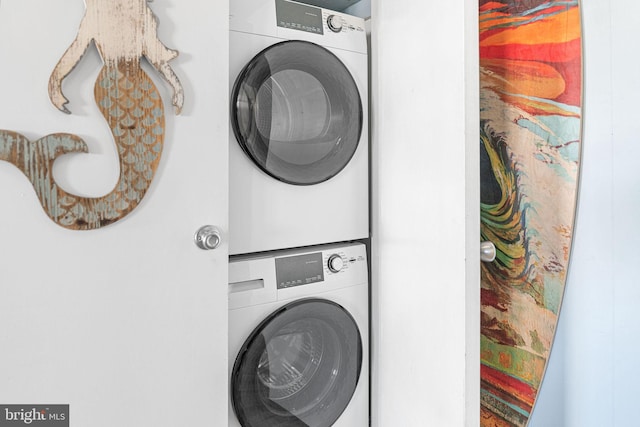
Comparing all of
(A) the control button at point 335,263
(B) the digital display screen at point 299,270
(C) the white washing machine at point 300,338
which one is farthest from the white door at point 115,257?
(A) the control button at point 335,263

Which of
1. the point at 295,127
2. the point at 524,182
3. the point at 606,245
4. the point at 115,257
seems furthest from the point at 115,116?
the point at 606,245

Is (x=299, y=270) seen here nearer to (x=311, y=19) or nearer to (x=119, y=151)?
(x=119, y=151)

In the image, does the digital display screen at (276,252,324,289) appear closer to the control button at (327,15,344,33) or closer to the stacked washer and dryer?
the stacked washer and dryer

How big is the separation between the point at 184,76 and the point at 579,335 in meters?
1.44

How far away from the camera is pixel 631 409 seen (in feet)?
4.48

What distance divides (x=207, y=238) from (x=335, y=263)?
1.86 feet

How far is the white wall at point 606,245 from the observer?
1347mm

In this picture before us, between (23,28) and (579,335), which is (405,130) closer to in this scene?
(579,335)

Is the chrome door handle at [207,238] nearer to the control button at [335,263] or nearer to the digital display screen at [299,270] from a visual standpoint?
the digital display screen at [299,270]

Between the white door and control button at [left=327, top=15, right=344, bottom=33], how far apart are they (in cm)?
52

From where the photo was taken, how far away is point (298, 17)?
63.8 inches

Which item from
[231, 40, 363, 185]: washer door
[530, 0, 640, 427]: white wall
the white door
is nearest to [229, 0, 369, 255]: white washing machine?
[231, 40, 363, 185]: washer door

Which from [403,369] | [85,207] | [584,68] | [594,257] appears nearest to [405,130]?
[584,68]

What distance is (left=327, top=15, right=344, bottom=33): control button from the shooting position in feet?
5.54
